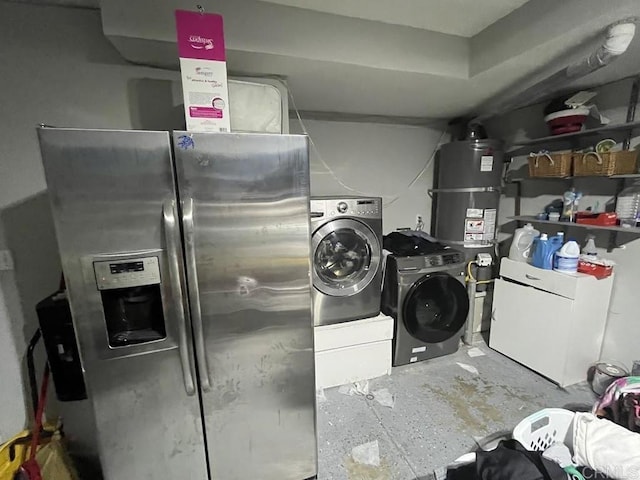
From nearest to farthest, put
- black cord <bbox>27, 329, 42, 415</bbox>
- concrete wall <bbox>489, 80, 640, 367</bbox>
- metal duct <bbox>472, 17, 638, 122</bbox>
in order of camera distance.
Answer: metal duct <bbox>472, 17, 638, 122</bbox> < black cord <bbox>27, 329, 42, 415</bbox> < concrete wall <bbox>489, 80, 640, 367</bbox>

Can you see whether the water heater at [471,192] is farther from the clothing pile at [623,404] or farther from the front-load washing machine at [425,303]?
the clothing pile at [623,404]

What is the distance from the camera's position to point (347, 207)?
2123mm

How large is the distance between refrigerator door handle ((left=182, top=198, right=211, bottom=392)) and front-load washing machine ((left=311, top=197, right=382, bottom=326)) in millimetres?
1035

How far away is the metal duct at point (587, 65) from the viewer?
1.33 metres

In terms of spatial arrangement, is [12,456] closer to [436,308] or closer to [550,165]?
[436,308]

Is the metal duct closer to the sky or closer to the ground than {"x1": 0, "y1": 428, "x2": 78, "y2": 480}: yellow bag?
closer to the sky

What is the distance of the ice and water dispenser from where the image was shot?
107 centimetres

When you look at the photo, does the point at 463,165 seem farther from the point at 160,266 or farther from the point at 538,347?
the point at 160,266

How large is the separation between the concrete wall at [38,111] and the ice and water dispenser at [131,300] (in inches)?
33.9

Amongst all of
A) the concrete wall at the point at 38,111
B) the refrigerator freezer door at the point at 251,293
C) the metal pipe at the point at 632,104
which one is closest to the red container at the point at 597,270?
the metal pipe at the point at 632,104

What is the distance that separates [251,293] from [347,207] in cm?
111

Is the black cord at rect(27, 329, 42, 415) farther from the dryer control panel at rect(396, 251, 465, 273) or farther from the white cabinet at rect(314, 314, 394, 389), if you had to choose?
the dryer control panel at rect(396, 251, 465, 273)

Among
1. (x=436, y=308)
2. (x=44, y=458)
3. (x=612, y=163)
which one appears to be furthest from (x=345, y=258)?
(x=44, y=458)

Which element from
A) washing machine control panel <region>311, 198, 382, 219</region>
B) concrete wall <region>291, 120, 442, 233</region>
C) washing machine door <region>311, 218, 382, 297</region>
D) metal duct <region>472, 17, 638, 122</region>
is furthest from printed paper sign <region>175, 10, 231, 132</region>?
metal duct <region>472, 17, 638, 122</region>
